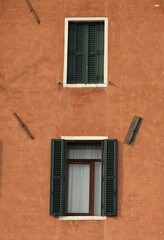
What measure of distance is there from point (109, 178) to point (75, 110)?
168cm

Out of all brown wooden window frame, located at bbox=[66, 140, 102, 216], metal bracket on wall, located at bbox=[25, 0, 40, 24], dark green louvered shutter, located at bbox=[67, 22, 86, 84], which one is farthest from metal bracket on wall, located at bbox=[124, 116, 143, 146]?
metal bracket on wall, located at bbox=[25, 0, 40, 24]

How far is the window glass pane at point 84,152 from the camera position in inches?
786

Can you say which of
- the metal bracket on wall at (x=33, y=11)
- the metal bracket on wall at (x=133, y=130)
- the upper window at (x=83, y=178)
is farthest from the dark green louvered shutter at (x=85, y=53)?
the upper window at (x=83, y=178)

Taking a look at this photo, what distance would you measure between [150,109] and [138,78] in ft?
2.47

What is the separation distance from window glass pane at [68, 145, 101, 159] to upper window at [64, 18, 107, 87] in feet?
4.52

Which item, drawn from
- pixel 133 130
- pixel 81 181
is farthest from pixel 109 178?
pixel 133 130

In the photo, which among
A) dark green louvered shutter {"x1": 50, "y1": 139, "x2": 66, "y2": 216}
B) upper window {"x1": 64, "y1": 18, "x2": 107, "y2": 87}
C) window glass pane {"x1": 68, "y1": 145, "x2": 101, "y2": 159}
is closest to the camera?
dark green louvered shutter {"x1": 50, "y1": 139, "x2": 66, "y2": 216}

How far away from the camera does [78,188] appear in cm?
1984

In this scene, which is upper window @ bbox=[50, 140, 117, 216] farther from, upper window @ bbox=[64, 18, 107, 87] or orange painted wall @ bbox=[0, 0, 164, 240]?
upper window @ bbox=[64, 18, 107, 87]

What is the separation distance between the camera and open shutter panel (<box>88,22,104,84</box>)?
20.2 m

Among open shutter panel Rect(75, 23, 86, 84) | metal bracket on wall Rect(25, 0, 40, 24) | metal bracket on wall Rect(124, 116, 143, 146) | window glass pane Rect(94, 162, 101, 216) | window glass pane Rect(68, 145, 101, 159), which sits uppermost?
metal bracket on wall Rect(25, 0, 40, 24)

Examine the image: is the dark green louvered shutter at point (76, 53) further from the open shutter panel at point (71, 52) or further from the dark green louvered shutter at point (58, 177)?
the dark green louvered shutter at point (58, 177)

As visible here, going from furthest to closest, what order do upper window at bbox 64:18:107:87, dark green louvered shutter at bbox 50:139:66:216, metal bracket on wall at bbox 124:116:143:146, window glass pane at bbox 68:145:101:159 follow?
upper window at bbox 64:18:107:87, window glass pane at bbox 68:145:101:159, metal bracket on wall at bbox 124:116:143:146, dark green louvered shutter at bbox 50:139:66:216

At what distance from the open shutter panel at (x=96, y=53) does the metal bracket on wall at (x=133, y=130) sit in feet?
4.05
